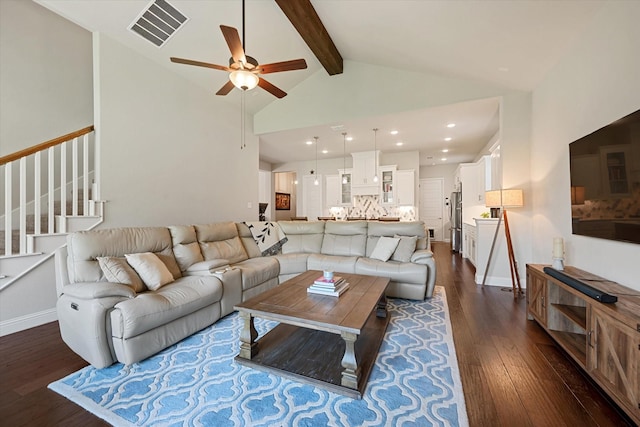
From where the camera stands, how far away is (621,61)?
6.28 feet

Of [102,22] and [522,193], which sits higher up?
[102,22]

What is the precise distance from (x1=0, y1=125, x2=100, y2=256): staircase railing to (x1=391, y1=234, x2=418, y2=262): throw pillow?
3829 millimetres

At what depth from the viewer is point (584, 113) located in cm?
238

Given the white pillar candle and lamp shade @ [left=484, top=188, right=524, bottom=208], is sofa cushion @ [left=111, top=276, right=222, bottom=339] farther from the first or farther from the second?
lamp shade @ [left=484, top=188, right=524, bottom=208]

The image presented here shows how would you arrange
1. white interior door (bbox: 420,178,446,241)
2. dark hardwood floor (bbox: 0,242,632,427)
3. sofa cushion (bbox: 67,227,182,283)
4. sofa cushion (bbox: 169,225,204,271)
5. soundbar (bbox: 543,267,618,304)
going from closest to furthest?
dark hardwood floor (bbox: 0,242,632,427) < soundbar (bbox: 543,267,618,304) < sofa cushion (bbox: 67,227,182,283) < sofa cushion (bbox: 169,225,204,271) < white interior door (bbox: 420,178,446,241)

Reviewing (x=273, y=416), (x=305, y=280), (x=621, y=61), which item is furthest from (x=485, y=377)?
(x=621, y=61)

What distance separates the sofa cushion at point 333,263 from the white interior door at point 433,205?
20.3 feet

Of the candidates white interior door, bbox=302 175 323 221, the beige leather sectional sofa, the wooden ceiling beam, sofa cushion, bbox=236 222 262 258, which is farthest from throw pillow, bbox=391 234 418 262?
white interior door, bbox=302 175 323 221

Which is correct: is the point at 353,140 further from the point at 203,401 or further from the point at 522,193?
the point at 203,401

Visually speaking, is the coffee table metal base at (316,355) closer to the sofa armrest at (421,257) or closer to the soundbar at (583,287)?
the sofa armrest at (421,257)

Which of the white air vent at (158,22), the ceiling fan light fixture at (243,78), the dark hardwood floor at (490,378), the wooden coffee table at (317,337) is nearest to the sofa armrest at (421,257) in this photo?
the dark hardwood floor at (490,378)

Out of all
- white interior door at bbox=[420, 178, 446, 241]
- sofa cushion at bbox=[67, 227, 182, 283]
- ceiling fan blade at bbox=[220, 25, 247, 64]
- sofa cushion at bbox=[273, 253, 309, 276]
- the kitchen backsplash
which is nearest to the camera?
ceiling fan blade at bbox=[220, 25, 247, 64]

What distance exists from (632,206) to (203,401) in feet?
9.84

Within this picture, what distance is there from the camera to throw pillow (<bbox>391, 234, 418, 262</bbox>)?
3559 mm
